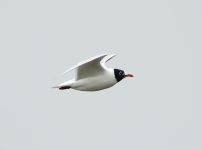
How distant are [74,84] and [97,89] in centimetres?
86

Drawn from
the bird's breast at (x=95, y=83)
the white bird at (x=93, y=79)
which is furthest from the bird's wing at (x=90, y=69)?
the bird's breast at (x=95, y=83)

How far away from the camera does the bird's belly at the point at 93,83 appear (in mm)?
15594

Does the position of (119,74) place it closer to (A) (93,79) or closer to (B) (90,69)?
(A) (93,79)

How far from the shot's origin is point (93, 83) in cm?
1561

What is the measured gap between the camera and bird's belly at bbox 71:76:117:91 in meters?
15.6

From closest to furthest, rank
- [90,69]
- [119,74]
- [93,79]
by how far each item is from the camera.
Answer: [90,69] → [93,79] → [119,74]

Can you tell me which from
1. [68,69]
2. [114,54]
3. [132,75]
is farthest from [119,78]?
[68,69]

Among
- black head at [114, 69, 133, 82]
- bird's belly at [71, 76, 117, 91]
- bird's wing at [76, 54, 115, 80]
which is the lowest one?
bird's belly at [71, 76, 117, 91]

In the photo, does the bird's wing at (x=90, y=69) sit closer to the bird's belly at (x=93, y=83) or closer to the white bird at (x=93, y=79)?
the white bird at (x=93, y=79)

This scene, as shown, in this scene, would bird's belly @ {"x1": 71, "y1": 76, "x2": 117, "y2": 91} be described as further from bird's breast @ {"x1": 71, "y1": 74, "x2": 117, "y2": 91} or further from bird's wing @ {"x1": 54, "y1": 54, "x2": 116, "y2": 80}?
bird's wing @ {"x1": 54, "y1": 54, "x2": 116, "y2": 80}

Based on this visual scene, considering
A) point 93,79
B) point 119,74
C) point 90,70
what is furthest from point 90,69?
point 119,74

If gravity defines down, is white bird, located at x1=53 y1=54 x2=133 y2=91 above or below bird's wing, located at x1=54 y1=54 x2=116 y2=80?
below

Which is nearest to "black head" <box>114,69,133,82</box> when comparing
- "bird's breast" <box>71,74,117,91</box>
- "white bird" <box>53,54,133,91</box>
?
"white bird" <box>53,54,133,91</box>

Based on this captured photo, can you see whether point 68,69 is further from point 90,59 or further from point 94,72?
point 94,72
